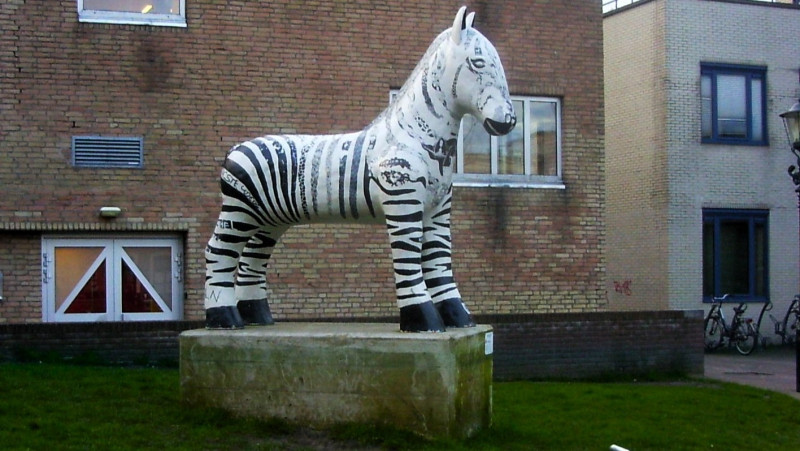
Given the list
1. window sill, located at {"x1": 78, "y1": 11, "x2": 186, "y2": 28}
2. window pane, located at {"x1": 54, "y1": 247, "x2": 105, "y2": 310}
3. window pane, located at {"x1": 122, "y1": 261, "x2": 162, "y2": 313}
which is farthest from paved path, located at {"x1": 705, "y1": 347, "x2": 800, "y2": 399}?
window sill, located at {"x1": 78, "y1": 11, "x2": 186, "y2": 28}

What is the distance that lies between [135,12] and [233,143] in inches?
101

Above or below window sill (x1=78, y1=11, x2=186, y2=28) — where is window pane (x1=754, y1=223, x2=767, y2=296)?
below

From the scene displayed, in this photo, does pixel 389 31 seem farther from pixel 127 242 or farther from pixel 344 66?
pixel 127 242

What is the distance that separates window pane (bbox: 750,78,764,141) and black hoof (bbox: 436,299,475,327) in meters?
17.4

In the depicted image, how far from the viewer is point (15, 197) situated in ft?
50.4

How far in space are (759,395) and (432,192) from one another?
286 inches

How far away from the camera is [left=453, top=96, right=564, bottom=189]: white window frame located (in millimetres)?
17859

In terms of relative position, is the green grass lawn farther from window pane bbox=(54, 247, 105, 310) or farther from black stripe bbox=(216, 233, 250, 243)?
window pane bbox=(54, 247, 105, 310)

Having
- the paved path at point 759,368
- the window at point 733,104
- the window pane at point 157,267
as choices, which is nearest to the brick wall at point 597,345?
the paved path at point 759,368

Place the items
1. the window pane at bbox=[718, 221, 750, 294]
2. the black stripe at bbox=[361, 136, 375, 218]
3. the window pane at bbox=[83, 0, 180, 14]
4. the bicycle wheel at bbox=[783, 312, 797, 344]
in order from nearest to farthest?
the black stripe at bbox=[361, 136, 375, 218] < the window pane at bbox=[83, 0, 180, 14] < the bicycle wheel at bbox=[783, 312, 797, 344] < the window pane at bbox=[718, 221, 750, 294]

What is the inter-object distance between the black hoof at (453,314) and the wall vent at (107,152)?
8447 millimetres

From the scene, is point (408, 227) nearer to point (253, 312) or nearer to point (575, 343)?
point (253, 312)

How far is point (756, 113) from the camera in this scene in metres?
24.2

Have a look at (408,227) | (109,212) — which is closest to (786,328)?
(109,212)
